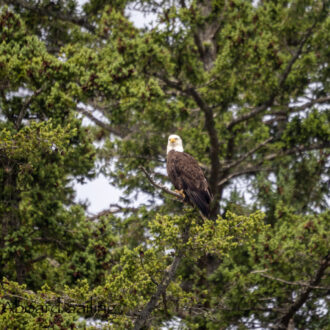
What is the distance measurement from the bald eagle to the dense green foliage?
0.48m

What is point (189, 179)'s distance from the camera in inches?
374

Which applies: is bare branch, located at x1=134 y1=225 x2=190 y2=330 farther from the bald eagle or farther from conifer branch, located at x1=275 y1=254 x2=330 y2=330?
conifer branch, located at x1=275 y1=254 x2=330 y2=330

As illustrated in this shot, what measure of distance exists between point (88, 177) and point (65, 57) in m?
2.22

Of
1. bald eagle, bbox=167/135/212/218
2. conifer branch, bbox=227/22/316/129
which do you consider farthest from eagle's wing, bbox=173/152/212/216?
conifer branch, bbox=227/22/316/129

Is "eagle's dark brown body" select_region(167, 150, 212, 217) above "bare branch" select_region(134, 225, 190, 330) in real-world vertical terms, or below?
above

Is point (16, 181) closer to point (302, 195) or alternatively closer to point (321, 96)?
point (302, 195)

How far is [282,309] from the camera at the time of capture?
36.9ft

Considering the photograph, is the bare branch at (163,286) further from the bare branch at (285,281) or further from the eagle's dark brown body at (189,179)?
the bare branch at (285,281)

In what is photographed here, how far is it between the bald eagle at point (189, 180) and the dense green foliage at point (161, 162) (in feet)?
1.56

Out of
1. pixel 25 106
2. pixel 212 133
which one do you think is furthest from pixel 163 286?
pixel 212 133

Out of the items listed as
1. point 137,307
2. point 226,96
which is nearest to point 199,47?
point 226,96

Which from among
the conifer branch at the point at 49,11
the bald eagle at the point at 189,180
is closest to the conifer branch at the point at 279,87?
the bald eagle at the point at 189,180

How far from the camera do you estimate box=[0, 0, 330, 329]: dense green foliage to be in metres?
7.92

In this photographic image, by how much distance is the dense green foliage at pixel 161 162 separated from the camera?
26.0 ft
